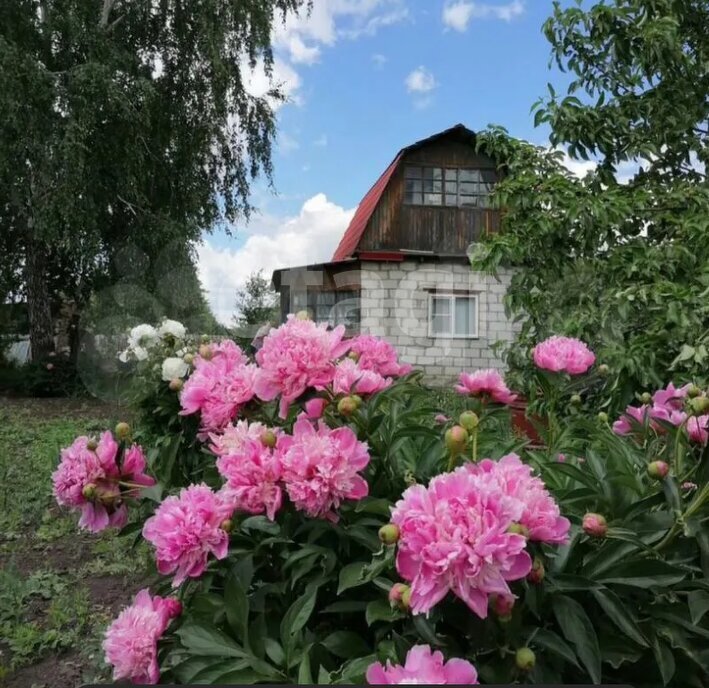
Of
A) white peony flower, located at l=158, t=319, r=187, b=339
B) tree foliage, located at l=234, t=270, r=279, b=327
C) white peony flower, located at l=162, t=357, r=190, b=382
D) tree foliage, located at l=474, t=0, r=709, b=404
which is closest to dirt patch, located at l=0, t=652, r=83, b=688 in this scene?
white peony flower, located at l=162, t=357, r=190, b=382

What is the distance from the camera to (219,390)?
1.00m

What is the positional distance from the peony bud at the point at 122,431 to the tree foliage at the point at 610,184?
8.55 ft

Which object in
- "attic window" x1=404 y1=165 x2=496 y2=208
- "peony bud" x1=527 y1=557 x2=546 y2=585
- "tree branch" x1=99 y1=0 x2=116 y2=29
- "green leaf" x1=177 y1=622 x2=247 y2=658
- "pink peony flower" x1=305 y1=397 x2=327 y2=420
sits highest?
"tree branch" x1=99 y1=0 x2=116 y2=29

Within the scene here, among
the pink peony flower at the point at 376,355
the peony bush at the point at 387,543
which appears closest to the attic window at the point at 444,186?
the pink peony flower at the point at 376,355

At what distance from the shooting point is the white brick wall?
1042 cm

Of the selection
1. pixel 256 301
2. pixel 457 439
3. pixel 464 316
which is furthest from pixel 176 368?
pixel 256 301

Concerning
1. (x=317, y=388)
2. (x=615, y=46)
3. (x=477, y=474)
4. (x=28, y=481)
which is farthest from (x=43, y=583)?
(x=615, y=46)

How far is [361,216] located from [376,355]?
10.6 meters

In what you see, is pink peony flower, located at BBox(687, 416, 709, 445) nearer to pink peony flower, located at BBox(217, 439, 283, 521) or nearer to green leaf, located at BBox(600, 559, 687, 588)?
green leaf, located at BBox(600, 559, 687, 588)

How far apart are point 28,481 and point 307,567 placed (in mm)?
3866

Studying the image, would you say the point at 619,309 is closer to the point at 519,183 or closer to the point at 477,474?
the point at 519,183

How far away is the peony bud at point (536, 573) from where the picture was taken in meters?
0.66

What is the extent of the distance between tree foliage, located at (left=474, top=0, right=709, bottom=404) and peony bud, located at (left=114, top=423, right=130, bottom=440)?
2605 millimetres

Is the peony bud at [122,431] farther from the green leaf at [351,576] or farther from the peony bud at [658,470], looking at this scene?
the peony bud at [658,470]
